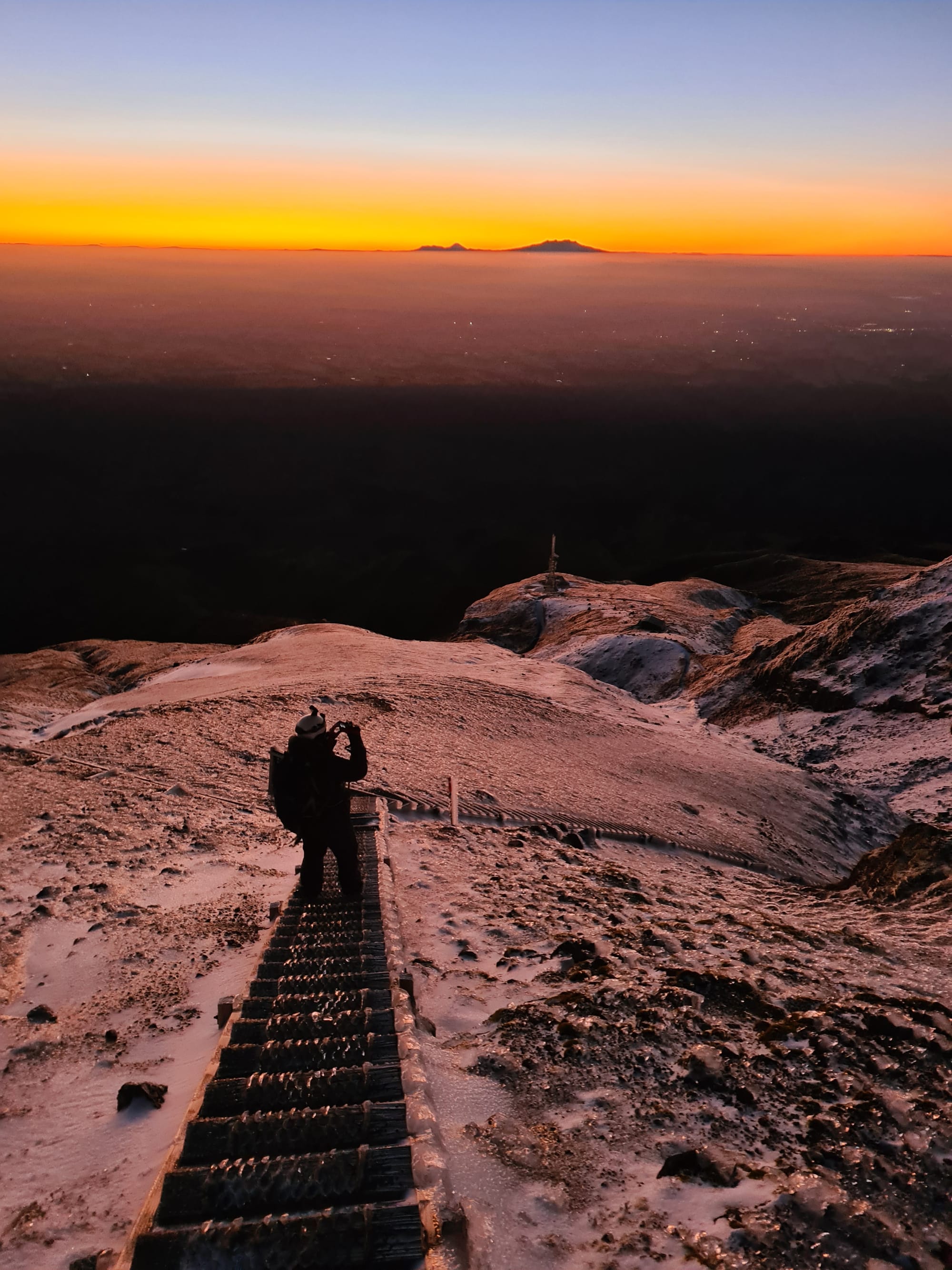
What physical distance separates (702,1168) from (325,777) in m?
3.98

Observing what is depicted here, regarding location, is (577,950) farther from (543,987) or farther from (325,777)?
(325,777)

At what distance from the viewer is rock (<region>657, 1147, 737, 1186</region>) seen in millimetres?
4004

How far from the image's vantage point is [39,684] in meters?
35.6

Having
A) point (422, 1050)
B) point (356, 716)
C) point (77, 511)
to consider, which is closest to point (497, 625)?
point (356, 716)

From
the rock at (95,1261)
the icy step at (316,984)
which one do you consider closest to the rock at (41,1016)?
the icy step at (316,984)

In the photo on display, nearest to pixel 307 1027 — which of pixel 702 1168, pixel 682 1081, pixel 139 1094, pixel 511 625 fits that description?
pixel 139 1094

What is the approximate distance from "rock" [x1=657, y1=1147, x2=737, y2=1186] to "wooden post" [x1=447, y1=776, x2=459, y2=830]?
7079mm

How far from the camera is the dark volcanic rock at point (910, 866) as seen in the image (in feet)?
33.7

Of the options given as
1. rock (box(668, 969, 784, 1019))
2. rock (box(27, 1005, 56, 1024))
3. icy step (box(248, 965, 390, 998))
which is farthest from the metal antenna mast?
icy step (box(248, 965, 390, 998))

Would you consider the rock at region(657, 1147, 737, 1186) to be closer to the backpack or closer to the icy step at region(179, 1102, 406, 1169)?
the icy step at region(179, 1102, 406, 1169)

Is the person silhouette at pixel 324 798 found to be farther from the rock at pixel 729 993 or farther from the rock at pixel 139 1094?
the rock at pixel 729 993

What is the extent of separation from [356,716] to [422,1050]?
12.8m

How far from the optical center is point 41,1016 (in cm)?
595

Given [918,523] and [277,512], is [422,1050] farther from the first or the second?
[918,523]
